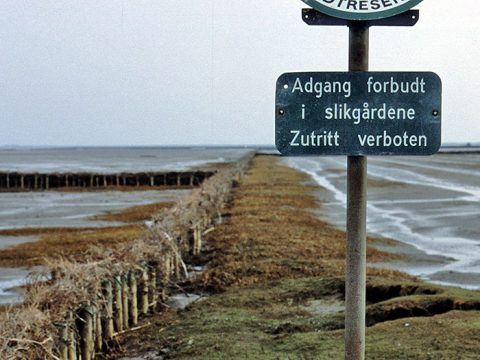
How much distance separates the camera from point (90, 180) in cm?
6212

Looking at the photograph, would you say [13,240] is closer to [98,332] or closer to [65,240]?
[65,240]

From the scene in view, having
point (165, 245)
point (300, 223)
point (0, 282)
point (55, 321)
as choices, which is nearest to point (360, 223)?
point (55, 321)

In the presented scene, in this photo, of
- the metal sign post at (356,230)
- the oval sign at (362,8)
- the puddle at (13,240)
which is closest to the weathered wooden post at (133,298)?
the metal sign post at (356,230)

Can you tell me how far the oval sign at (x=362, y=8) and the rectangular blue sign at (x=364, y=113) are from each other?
1.17ft

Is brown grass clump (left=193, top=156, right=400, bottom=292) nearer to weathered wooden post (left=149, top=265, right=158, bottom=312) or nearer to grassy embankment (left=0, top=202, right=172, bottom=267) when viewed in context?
weathered wooden post (left=149, top=265, right=158, bottom=312)

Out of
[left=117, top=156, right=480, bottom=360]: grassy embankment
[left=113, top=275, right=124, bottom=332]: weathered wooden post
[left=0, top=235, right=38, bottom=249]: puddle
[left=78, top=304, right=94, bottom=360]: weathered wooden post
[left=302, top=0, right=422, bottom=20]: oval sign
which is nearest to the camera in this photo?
[left=302, top=0, right=422, bottom=20]: oval sign

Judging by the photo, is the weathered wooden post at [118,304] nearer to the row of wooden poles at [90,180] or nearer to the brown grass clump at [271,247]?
the brown grass clump at [271,247]

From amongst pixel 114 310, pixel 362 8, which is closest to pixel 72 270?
pixel 114 310

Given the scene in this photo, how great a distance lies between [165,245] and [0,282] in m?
4.96

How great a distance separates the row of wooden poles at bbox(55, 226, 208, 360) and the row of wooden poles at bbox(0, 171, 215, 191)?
48.3m

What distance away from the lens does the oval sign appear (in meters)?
4.52

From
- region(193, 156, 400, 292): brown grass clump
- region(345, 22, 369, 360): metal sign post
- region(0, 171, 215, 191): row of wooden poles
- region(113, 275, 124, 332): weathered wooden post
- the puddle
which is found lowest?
region(0, 171, 215, 191): row of wooden poles

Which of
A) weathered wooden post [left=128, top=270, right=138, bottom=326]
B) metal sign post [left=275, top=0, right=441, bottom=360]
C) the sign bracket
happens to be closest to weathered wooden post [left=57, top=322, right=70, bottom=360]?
weathered wooden post [left=128, top=270, right=138, bottom=326]

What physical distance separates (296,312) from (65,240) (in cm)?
1460
